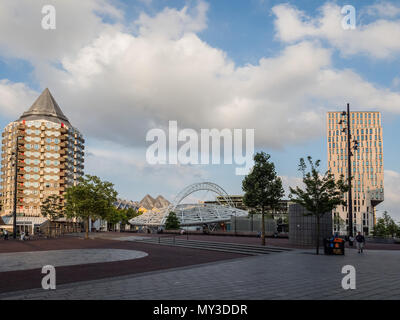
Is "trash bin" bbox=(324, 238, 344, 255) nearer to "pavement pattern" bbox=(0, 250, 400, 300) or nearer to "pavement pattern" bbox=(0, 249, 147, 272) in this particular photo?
"pavement pattern" bbox=(0, 250, 400, 300)

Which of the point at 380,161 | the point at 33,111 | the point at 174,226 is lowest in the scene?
the point at 174,226

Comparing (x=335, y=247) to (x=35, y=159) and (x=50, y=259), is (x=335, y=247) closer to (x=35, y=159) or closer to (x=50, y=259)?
(x=50, y=259)

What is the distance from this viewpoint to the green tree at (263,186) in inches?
1158

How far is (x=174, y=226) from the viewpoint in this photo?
75.0 m

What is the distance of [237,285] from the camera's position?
37.8 ft

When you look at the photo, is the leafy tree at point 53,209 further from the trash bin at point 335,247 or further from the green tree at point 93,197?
the trash bin at point 335,247

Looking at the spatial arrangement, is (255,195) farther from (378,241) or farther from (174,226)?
(174,226)

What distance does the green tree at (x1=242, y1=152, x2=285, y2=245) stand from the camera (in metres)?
29.4

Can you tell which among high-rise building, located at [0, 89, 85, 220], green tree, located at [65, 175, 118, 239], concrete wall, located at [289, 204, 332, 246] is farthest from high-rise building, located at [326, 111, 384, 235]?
concrete wall, located at [289, 204, 332, 246]

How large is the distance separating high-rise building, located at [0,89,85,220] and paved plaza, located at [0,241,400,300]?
106 meters

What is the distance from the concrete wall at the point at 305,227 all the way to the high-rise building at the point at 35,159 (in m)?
97.0
